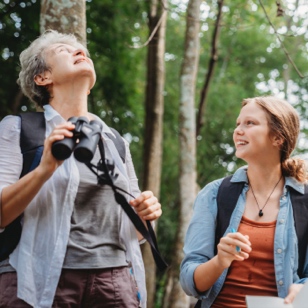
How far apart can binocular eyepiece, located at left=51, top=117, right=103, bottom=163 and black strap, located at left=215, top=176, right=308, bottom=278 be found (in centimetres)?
106

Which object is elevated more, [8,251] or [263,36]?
[263,36]

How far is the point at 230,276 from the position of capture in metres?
3.17

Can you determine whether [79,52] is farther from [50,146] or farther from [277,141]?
[277,141]

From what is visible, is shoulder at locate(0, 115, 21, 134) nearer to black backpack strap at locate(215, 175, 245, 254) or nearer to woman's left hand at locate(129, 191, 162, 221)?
woman's left hand at locate(129, 191, 162, 221)

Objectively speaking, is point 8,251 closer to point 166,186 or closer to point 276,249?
point 276,249

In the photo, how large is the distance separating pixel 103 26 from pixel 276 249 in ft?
29.1

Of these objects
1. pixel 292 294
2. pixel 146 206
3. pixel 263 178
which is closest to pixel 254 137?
pixel 263 178

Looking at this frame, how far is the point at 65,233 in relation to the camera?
2.67 meters

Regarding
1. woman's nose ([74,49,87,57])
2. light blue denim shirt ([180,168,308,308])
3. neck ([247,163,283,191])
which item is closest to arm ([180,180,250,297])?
light blue denim shirt ([180,168,308,308])

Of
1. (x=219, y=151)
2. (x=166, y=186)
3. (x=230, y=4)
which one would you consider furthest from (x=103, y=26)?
(x=219, y=151)

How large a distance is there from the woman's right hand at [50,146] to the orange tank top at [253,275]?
3.99 feet

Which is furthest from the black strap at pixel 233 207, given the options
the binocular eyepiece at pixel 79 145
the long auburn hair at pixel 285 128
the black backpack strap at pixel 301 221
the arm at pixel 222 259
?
the binocular eyepiece at pixel 79 145

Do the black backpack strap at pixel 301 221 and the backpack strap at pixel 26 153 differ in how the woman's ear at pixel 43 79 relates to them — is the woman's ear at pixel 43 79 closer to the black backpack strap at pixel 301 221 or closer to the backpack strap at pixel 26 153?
the backpack strap at pixel 26 153

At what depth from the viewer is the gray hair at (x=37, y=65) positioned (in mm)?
3199
